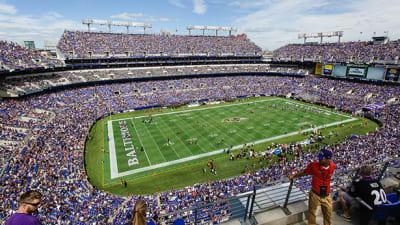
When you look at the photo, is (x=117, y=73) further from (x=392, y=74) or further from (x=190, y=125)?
(x=392, y=74)

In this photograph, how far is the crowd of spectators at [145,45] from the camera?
54.1 m

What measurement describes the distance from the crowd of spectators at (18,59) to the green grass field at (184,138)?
16.4 meters

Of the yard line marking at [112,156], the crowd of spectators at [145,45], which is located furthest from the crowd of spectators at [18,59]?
the yard line marking at [112,156]

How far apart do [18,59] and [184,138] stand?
108 feet

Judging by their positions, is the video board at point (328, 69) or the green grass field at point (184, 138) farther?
the video board at point (328, 69)

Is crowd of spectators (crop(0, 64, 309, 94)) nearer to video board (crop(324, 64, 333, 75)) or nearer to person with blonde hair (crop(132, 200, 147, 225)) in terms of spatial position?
video board (crop(324, 64, 333, 75))

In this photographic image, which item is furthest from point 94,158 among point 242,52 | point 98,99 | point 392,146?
point 242,52

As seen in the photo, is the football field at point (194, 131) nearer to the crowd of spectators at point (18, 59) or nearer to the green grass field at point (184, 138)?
the green grass field at point (184, 138)

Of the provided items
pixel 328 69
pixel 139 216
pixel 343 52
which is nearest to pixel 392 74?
pixel 328 69

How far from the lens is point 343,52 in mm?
57469

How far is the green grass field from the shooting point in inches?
864

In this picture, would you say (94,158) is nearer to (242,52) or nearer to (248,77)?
(248,77)

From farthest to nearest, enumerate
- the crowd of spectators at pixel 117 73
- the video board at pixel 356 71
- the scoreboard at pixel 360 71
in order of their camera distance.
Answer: the video board at pixel 356 71
the scoreboard at pixel 360 71
the crowd of spectators at pixel 117 73

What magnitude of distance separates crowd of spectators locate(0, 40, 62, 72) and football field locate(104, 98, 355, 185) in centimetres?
1698
